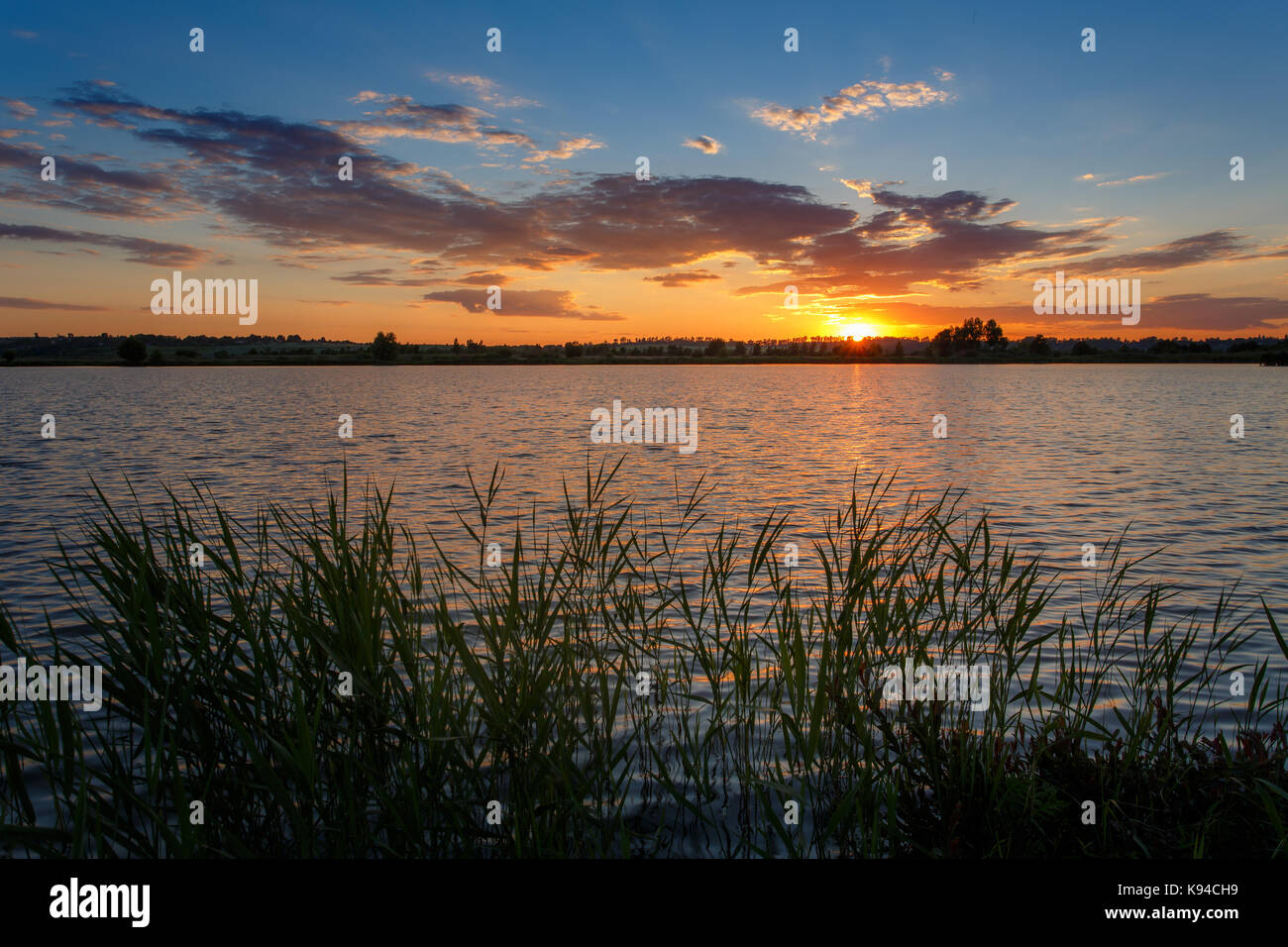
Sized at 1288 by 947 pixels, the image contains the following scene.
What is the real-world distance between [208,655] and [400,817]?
1.72m

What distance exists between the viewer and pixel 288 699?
15.8 feet

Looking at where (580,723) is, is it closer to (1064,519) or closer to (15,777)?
(15,777)
